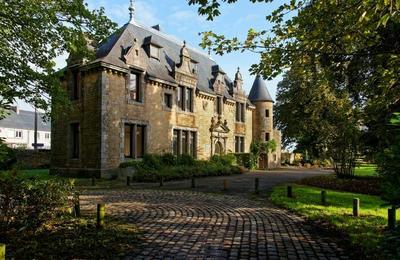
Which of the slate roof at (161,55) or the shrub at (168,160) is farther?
the shrub at (168,160)

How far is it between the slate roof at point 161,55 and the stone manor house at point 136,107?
0.24 feet

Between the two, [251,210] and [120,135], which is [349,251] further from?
[120,135]

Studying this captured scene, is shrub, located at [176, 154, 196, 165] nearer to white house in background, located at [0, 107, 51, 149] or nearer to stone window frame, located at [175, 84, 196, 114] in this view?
stone window frame, located at [175, 84, 196, 114]

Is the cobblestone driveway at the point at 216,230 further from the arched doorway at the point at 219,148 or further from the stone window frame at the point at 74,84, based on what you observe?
the arched doorway at the point at 219,148

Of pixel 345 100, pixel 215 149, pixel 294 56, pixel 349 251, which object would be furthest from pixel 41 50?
pixel 215 149

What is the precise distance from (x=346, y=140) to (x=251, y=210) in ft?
36.9

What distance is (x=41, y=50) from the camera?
11414mm

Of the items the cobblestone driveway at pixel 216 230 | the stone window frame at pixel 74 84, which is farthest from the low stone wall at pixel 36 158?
the cobblestone driveway at pixel 216 230

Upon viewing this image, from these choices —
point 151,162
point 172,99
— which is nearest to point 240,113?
point 172,99

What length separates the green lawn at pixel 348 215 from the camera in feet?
21.0

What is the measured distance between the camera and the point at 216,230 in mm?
7125

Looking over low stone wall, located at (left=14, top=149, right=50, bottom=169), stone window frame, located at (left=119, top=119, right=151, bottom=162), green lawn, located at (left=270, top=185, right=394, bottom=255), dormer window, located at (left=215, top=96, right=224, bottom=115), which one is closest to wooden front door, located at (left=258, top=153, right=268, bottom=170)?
dormer window, located at (left=215, top=96, right=224, bottom=115)

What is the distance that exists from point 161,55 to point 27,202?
73.0ft

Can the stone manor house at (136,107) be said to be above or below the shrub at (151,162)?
above
